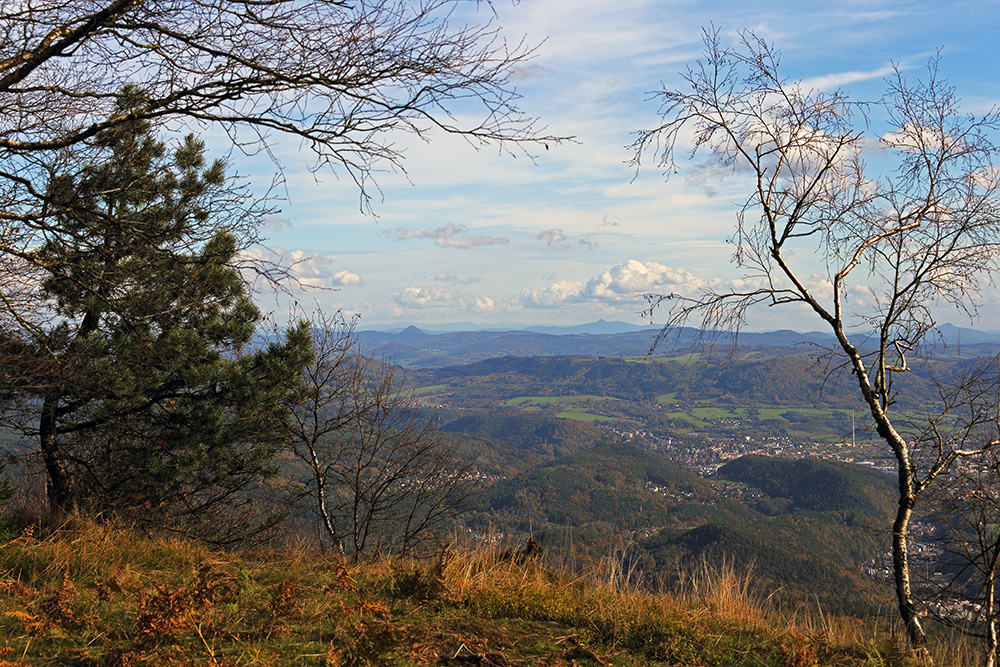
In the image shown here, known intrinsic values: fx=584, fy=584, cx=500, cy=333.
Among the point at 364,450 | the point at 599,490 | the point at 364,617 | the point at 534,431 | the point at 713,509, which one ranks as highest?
the point at 364,617

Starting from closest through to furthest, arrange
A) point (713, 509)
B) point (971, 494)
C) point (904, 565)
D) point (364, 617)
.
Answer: point (364, 617) < point (904, 565) < point (971, 494) < point (713, 509)

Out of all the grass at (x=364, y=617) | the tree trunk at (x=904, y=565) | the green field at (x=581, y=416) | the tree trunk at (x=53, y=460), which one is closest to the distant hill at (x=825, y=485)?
the green field at (x=581, y=416)

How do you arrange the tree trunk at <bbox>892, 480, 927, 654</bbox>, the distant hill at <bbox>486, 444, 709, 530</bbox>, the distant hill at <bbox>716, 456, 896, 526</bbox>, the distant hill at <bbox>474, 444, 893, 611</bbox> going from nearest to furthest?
the tree trunk at <bbox>892, 480, 927, 654</bbox>
the distant hill at <bbox>474, 444, 893, 611</bbox>
the distant hill at <bbox>716, 456, 896, 526</bbox>
the distant hill at <bbox>486, 444, 709, 530</bbox>

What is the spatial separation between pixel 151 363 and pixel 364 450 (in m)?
5.23

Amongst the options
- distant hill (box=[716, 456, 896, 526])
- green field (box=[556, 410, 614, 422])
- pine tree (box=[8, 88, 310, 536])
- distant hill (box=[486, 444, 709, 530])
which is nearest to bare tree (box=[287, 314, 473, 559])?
pine tree (box=[8, 88, 310, 536])

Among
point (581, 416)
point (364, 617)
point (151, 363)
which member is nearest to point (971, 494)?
point (364, 617)

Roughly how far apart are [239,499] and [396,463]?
3.52 m

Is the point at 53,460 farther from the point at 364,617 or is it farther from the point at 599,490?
the point at 599,490

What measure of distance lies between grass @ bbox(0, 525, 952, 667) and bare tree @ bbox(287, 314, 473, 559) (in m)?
6.59

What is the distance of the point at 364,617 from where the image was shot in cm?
350

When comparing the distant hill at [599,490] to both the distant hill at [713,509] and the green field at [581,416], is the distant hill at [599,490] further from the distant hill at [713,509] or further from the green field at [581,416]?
the green field at [581,416]

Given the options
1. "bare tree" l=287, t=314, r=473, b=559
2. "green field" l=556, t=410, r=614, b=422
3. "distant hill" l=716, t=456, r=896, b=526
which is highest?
"bare tree" l=287, t=314, r=473, b=559

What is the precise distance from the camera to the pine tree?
5258 millimetres

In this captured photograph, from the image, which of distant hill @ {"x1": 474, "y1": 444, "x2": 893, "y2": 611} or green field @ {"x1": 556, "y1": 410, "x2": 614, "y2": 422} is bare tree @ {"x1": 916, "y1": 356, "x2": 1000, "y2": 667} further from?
green field @ {"x1": 556, "y1": 410, "x2": 614, "y2": 422}
